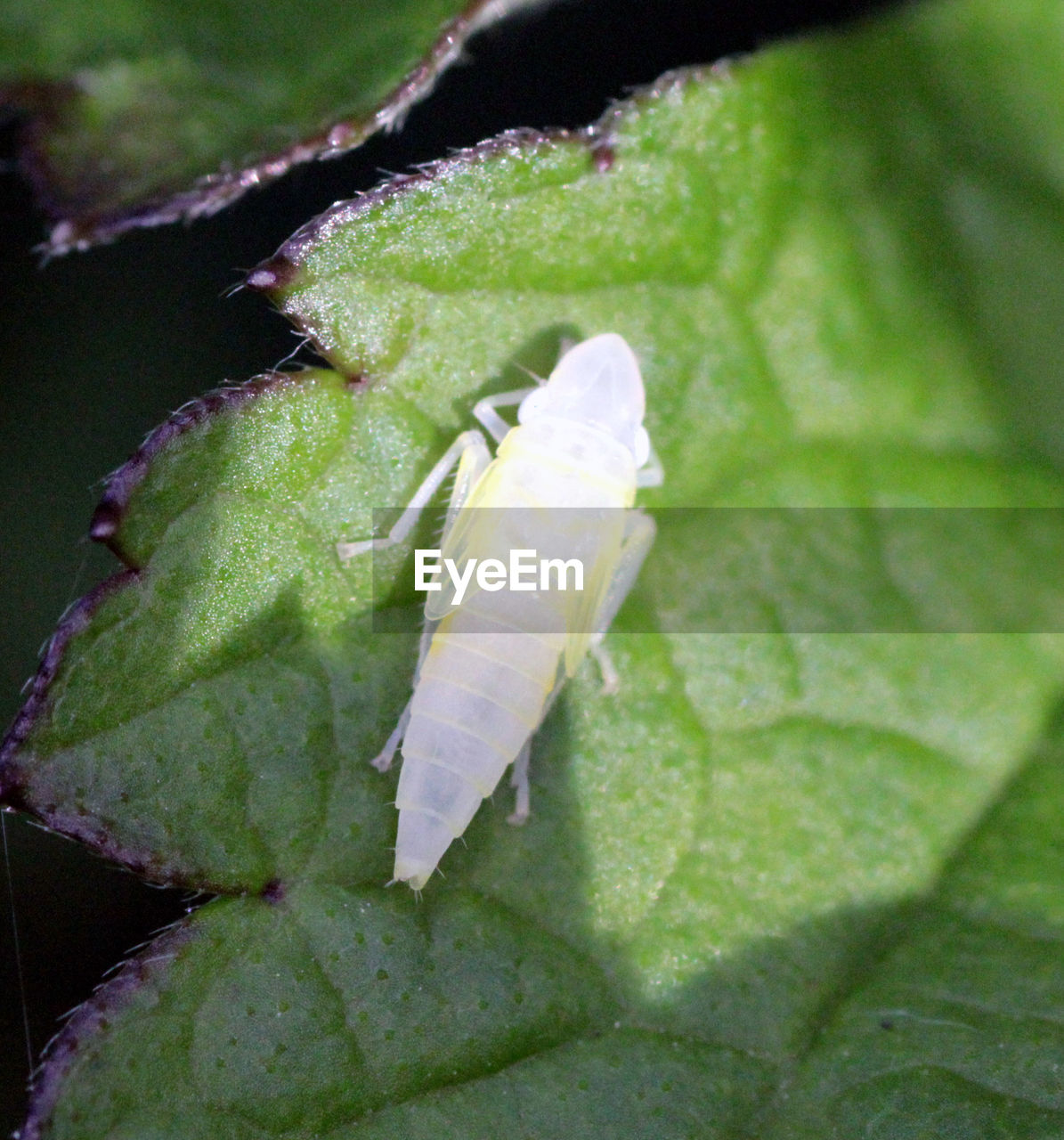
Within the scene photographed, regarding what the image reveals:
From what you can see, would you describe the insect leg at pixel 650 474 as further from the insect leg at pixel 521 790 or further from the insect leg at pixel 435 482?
the insect leg at pixel 521 790

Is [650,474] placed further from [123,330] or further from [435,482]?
[123,330]

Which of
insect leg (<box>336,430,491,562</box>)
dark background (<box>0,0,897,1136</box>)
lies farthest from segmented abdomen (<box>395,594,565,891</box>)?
dark background (<box>0,0,897,1136</box>)

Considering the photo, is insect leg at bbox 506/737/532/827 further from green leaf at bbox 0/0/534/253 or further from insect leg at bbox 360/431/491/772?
green leaf at bbox 0/0/534/253

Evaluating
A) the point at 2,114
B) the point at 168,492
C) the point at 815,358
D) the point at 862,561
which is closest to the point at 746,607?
the point at 862,561

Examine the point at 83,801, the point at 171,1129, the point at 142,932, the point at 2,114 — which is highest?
the point at 2,114

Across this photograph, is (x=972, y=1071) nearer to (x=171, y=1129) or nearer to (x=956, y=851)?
(x=956, y=851)

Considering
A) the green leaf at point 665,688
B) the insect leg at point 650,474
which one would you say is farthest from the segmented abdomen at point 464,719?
the insect leg at point 650,474
